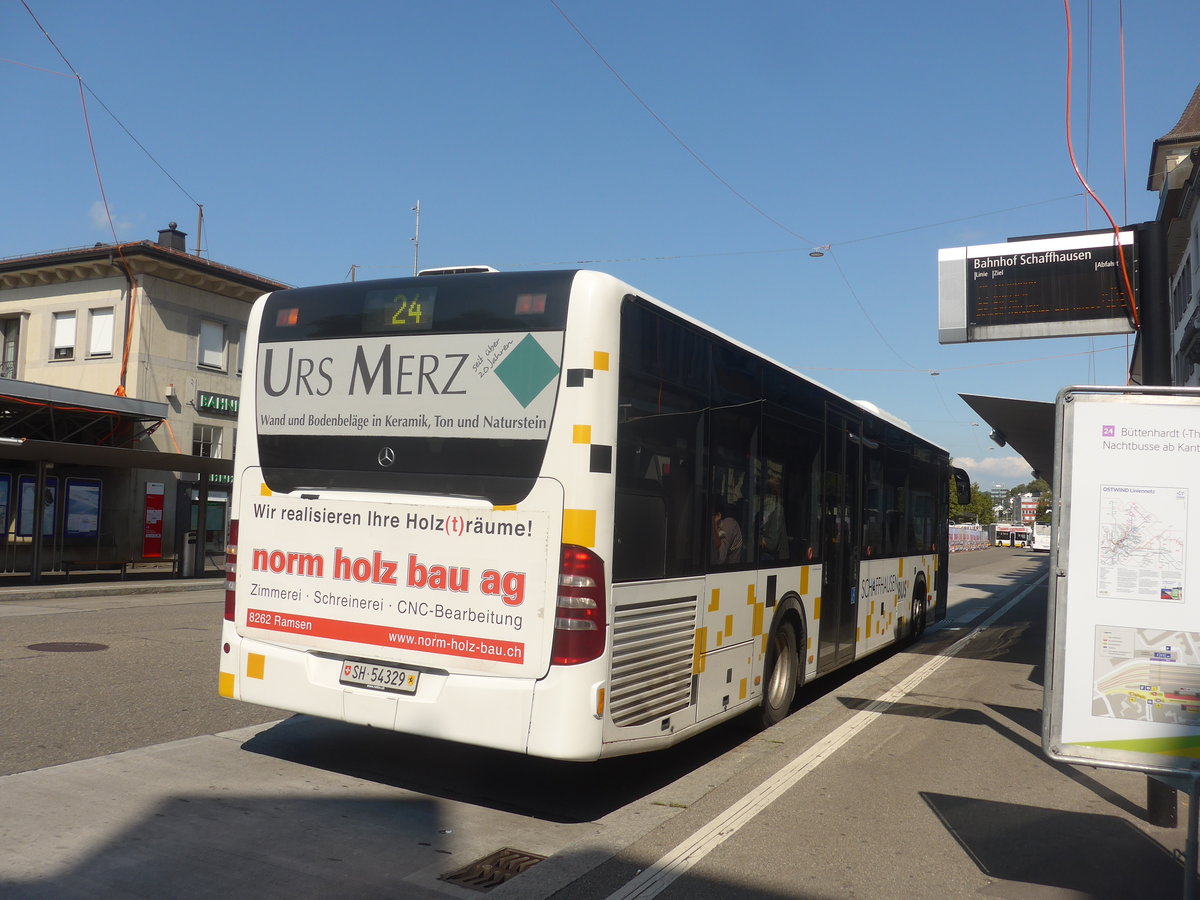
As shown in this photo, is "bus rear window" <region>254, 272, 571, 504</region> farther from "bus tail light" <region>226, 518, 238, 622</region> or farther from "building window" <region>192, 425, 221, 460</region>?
"building window" <region>192, 425, 221, 460</region>

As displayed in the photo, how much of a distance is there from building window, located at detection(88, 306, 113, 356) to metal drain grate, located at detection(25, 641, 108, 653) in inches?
813

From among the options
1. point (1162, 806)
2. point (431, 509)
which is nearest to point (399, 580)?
point (431, 509)

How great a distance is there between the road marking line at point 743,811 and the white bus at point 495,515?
55 centimetres

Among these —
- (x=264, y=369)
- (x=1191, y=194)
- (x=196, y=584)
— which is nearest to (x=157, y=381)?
(x=196, y=584)

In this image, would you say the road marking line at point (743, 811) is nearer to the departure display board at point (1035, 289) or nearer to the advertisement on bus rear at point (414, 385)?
the advertisement on bus rear at point (414, 385)

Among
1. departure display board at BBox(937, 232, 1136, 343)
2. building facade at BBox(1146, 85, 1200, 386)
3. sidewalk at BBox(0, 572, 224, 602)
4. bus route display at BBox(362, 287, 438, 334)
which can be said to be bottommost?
sidewalk at BBox(0, 572, 224, 602)

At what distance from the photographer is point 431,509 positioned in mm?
5867

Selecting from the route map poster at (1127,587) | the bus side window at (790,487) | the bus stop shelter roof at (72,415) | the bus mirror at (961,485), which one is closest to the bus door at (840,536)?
the bus side window at (790,487)

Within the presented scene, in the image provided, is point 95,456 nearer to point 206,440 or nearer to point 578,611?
point 206,440

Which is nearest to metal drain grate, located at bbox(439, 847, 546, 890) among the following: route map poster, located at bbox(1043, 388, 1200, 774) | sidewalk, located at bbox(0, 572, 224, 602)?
route map poster, located at bbox(1043, 388, 1200, 774)

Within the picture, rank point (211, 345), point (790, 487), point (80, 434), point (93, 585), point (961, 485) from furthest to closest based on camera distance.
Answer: point (211, 345), point (80, 434), point (93, 585), point (961, 485), point (790, 487)

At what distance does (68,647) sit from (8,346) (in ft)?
83.1

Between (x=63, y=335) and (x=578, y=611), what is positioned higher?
(x=63, y=335)

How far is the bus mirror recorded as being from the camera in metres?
17.8
